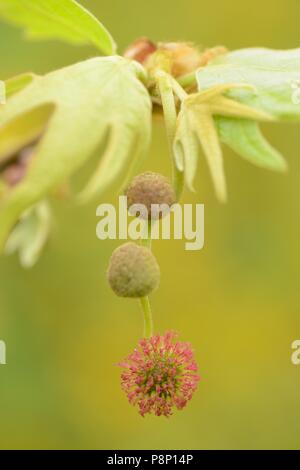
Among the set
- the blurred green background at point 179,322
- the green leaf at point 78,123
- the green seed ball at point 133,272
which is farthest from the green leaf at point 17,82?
the blurred green background at point 179,322

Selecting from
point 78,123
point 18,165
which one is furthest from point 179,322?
point 78,123

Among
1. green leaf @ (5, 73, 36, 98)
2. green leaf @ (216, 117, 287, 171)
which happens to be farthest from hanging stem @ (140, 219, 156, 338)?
green leaf @ (5, 73, 36, 98)

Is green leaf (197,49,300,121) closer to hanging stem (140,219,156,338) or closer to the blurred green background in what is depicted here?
hanging stem (140,219,156,338)

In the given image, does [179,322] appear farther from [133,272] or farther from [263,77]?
[133,272]

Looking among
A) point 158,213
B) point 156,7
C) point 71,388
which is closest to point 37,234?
point 158,213

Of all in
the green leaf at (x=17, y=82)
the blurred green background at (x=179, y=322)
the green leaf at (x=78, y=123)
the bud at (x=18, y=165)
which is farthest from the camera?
the blurred green background at (x=179, y=322)

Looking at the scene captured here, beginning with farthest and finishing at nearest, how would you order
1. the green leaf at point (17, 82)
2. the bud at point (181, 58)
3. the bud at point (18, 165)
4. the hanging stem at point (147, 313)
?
the bud at point (18, 165) < the bud at point (181, 58) < the green leaf at point (17, 82) < the hanging stem at point (147, 313)

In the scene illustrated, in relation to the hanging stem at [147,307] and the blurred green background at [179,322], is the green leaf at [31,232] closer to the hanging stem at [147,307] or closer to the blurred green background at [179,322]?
the hanging stem at [147,307]

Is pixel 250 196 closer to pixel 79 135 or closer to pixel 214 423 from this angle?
pixel 214 423
